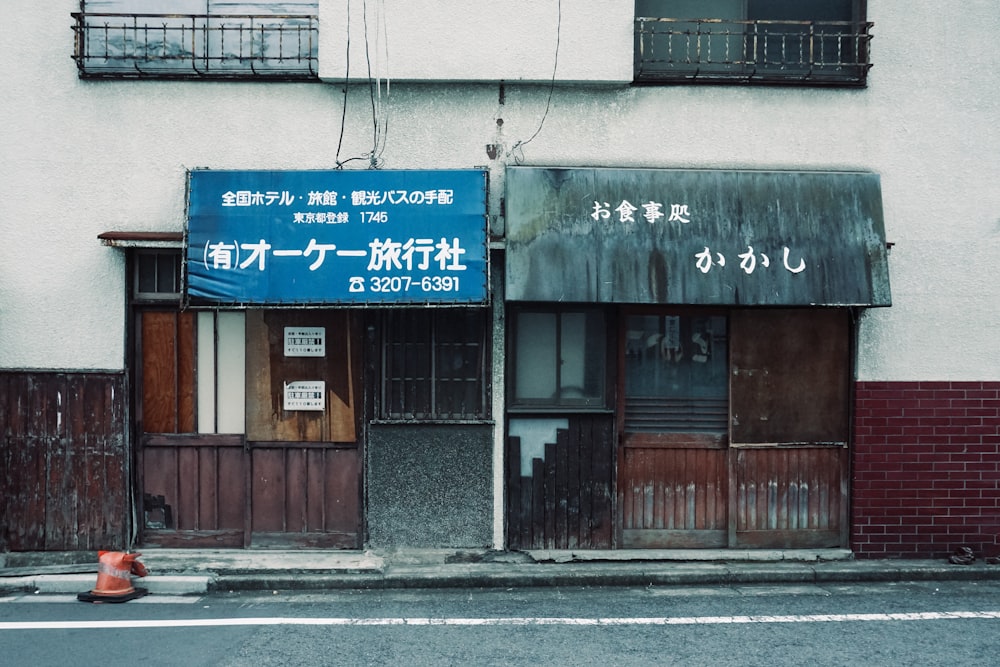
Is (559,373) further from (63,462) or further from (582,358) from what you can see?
(63,462)

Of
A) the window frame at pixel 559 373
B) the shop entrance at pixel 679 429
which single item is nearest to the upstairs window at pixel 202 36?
the window frame at pixel 559 373

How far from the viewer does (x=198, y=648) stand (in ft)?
20.6

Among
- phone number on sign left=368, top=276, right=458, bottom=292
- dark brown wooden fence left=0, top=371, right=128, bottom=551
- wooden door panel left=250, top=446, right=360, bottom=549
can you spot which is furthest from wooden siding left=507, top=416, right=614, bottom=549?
dark brown wooden fence left=0, top=371, right=128, bottom=551

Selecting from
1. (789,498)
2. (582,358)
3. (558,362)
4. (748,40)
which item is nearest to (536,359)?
(558,362)

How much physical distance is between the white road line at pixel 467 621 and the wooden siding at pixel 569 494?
5.58 feet

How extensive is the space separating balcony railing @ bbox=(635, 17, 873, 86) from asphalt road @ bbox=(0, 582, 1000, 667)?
5.32 metres

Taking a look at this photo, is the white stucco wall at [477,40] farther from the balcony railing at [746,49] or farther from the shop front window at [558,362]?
the shop front window at [558,362]

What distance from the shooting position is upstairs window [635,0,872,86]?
8781 mm

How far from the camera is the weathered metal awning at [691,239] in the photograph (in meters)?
8.09

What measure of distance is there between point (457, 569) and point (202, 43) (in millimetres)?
6177

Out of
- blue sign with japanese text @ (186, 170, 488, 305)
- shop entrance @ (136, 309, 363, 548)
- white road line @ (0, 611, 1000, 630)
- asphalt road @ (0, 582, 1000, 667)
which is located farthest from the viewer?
shop entrance @ (136, 309, 363, 548)

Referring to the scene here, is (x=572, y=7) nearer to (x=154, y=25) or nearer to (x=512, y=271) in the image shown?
(x=512, y=271)

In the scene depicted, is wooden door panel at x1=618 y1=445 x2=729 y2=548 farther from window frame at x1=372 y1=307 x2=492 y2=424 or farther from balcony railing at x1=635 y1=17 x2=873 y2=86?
balcony railing at x1=635 y1=17 x2=873 y2=86

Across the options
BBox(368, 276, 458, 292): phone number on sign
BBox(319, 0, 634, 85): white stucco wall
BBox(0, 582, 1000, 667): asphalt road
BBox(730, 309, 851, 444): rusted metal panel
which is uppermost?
BBox(319, 0, 634, 85): white stucco wall
